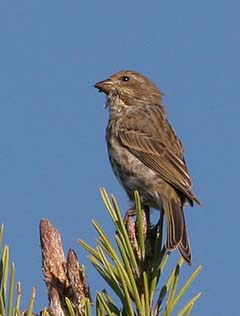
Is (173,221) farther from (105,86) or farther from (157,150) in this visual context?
(105,86)

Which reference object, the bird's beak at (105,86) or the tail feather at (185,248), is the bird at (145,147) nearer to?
the bird's beak at (105,86)

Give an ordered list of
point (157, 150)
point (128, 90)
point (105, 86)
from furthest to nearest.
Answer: point (128, 90) → point (105, 86) → point (157, 150)

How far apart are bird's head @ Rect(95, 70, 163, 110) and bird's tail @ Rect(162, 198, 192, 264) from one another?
2189 mm

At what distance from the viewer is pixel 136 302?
250cm

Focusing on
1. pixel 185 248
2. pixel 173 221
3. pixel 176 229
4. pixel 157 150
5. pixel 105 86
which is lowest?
pixel 185 248

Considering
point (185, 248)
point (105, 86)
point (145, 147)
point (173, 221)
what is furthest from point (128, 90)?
point (185, 248)

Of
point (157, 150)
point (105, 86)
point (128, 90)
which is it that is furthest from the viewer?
point (128, 90)

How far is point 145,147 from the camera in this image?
694 centimetres

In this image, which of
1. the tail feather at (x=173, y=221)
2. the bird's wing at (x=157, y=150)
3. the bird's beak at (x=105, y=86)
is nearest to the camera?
the tail feather at (x=173, y=221)

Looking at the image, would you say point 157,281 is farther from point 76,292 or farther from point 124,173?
point 124,173

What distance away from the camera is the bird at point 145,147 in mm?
6008

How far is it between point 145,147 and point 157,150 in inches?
4.9

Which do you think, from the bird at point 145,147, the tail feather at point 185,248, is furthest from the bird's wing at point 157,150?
the tail feather at point 185,248

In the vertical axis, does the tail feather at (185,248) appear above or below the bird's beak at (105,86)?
below
